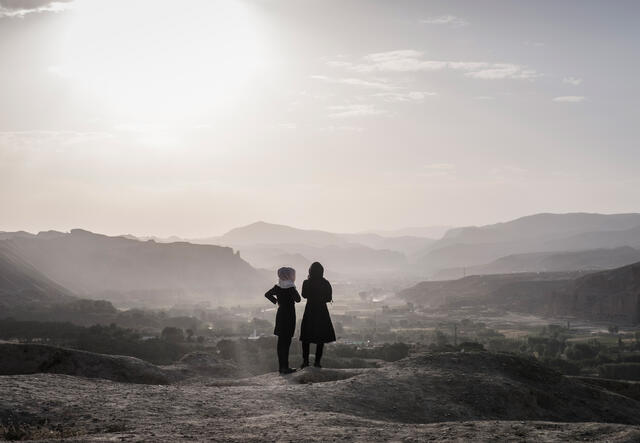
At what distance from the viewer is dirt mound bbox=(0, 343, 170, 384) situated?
57.3 ft

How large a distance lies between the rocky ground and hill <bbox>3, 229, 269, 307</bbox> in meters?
146

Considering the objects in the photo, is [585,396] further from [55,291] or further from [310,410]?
[55,291]

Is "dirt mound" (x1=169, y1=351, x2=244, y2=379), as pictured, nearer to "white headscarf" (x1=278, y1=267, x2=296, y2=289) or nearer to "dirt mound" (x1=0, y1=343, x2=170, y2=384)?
"dirt mound" (x1=0, y1=343, x2=170, y2=384)

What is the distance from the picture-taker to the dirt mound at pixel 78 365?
17453 millimetres

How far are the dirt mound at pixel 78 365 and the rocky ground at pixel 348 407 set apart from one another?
3890 millimetres

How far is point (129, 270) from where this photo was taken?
613 feet

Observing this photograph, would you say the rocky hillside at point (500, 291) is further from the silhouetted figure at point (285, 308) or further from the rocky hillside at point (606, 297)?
the silhouetted figure at point (285, 308)

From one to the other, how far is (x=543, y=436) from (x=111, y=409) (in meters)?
7.14

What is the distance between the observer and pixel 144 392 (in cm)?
1174

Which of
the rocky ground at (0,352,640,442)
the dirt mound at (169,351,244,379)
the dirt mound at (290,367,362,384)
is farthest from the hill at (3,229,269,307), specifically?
the rocky ground at (0,352,640,442)

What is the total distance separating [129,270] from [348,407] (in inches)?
7342

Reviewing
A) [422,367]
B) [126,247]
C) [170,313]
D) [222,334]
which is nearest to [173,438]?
[422,367]

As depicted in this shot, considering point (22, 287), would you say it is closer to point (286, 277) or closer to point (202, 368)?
point (202, 368)

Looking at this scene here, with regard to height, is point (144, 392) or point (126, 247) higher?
point (126, 247)
